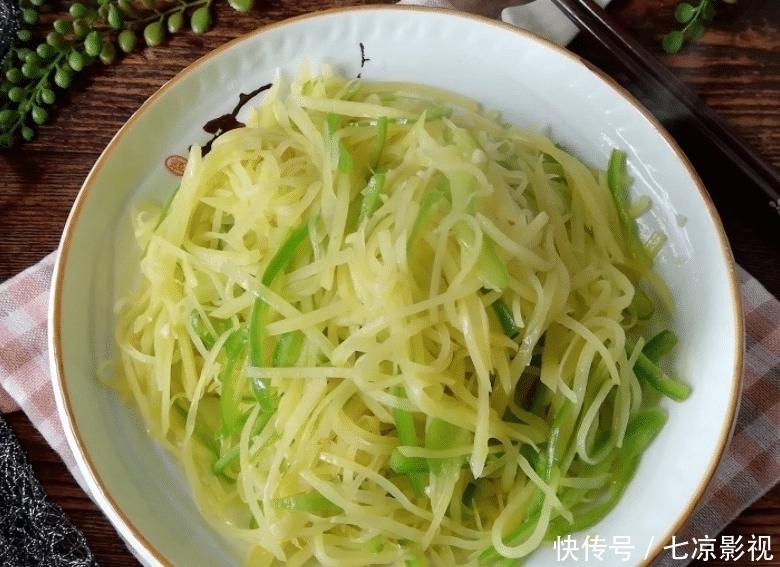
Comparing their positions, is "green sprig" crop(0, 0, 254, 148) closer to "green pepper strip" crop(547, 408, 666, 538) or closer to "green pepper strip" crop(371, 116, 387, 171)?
"green pepper strip" crop(371, 116, 387, 171)

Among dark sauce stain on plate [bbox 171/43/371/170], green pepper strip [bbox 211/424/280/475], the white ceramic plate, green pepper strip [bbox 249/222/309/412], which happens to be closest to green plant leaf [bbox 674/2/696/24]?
the white ceramic plate

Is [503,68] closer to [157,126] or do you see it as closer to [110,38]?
[157,126]

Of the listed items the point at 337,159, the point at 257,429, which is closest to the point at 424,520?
the point at 257,429

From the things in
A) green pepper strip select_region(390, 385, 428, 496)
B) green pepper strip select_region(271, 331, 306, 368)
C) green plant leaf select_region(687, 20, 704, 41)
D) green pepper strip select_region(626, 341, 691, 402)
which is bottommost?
green pepper strip select_region(390, 385, 428, 496)

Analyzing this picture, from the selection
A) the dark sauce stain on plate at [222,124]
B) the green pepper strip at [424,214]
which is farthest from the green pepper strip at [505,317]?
the dark sauce stain on plate at [222,124]

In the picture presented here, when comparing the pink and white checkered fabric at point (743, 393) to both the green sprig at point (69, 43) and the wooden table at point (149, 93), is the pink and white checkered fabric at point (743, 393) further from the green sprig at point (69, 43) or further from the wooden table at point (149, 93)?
the green sprig at point (69, 43)

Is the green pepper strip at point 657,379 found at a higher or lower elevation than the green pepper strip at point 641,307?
lower

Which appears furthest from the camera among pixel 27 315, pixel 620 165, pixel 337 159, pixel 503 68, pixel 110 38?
pixel 110 38
